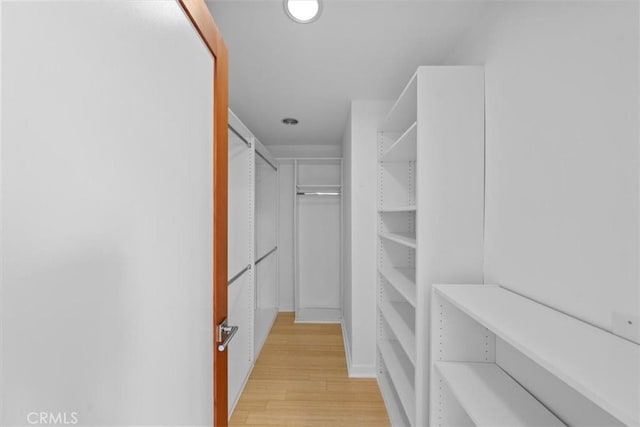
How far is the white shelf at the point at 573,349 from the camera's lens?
54 cm

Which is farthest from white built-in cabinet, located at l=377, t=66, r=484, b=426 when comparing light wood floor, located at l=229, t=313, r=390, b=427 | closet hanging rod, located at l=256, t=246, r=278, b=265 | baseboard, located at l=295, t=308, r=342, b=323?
baseboard, located at l=295, t=308, r=342, b=323

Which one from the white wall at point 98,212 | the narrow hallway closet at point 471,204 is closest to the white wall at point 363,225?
the narrow hallway closet at point 471,204

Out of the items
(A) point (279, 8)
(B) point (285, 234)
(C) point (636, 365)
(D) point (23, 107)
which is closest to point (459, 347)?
(C) point (636, 365)

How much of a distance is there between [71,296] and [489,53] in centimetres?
172

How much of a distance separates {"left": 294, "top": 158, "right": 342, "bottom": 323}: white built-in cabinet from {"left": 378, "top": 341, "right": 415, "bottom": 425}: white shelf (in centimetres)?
186

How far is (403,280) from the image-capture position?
6.31 ft

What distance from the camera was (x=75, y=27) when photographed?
44cm

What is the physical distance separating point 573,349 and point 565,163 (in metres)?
0.57

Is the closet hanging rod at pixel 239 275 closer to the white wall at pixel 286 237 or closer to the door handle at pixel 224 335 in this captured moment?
the door handle at pixel 224 335

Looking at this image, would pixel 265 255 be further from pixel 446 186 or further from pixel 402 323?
pixel 446 186

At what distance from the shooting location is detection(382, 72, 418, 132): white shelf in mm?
1534

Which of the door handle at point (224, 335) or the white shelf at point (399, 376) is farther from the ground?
the door handle at point (224, 335)

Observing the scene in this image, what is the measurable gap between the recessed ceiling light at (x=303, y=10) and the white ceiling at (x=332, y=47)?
5cm

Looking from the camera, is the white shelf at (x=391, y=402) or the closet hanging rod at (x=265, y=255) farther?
the closet hanging rod at (x=265, y=255)
